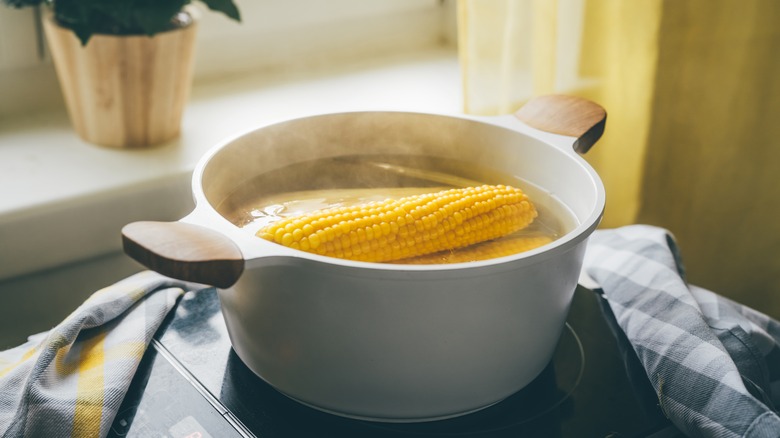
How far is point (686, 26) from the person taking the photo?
111 cm

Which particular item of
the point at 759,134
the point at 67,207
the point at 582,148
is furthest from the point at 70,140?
the point at 759,134

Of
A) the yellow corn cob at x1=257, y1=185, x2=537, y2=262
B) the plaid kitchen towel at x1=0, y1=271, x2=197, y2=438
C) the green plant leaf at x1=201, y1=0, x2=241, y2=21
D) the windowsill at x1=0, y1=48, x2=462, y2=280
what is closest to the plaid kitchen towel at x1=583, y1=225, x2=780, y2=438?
the yellow corn cob at x1=257, y1=185, x2=537, y2=262

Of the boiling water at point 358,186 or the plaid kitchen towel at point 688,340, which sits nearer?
the plaid kitchen towel at point 688,340

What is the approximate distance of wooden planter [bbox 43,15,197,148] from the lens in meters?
0.96

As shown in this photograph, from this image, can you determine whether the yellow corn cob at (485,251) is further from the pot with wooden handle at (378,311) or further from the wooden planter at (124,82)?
the wooden planter at (124,82)

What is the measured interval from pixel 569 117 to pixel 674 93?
1.91 ft

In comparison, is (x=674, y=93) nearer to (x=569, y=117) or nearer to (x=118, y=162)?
(x=569, y=117)

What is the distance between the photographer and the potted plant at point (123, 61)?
94cm

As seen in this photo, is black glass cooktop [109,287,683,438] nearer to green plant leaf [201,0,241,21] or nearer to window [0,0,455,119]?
green plant leaf [201,0,241,21]

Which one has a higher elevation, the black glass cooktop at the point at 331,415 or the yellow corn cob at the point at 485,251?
the yellow corn cob at the point at 485,251

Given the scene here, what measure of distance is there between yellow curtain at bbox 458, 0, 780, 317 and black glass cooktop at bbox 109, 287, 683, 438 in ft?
2.00

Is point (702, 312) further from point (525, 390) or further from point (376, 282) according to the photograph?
point (376, 282)

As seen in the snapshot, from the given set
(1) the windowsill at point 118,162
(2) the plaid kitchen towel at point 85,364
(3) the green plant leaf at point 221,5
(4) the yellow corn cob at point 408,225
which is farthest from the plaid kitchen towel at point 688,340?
(3) the green plant leaf at point 221,5

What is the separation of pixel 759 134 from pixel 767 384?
0.65m
